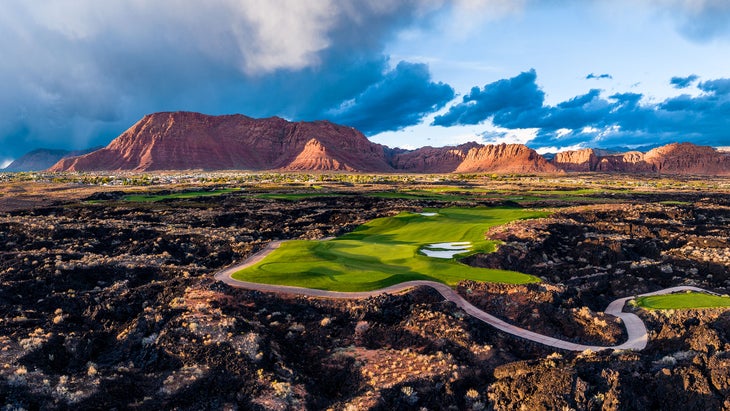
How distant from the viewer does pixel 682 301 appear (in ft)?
65.0

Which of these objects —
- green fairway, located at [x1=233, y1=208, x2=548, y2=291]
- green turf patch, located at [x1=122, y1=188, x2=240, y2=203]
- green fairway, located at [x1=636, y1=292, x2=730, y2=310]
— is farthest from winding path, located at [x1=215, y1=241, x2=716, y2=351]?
green turf patch, located at [x1=122, y1=188, x2=240, y2=203]

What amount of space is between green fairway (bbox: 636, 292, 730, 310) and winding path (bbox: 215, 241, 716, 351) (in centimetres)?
114

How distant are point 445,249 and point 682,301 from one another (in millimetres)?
15190

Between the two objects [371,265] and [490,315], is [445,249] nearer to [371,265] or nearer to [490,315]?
[371,265]

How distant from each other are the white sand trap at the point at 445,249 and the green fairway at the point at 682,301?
12015mm

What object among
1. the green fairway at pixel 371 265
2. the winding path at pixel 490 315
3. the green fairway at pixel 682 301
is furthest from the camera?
the green fairway at pixel 371 265

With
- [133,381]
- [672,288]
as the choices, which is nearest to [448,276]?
[672,288]

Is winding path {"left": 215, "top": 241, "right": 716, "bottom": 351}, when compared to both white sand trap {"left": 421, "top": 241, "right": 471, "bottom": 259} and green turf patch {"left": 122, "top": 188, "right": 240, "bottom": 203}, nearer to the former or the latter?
white sand trap {"left": 421, "top": 241, "right": 471, "bottom": 259}

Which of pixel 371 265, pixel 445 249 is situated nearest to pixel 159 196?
pixel 445 249

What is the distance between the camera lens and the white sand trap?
98.2 ft

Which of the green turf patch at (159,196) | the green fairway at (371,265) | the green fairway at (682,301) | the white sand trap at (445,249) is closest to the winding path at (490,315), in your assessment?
the green fairway at (371,265)

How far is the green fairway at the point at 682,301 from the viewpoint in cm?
1894

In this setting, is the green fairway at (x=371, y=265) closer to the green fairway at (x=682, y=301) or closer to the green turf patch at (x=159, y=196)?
the green fairway at (x=682, y=301)

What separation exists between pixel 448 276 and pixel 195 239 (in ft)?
81.3
